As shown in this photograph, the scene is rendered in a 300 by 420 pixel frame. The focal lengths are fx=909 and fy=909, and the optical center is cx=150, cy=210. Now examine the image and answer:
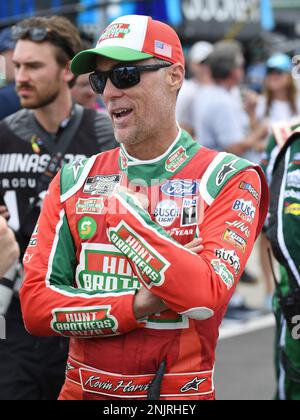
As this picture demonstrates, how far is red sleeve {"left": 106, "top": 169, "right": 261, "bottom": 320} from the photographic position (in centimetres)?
282

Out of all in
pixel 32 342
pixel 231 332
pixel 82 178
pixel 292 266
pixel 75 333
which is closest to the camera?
pixel 75 333

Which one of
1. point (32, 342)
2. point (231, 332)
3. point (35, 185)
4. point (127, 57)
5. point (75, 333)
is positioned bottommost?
point (231, 332)

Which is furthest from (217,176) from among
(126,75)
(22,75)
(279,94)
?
(279,94)

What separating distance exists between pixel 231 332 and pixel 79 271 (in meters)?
5.11

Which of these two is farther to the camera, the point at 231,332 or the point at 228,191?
the point at 231,332

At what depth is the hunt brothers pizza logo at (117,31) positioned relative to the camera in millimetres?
3124

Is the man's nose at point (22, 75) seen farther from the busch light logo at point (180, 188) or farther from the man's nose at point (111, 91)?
the busch light logo at point (180, 188)

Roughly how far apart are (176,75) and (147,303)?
84 centimetres

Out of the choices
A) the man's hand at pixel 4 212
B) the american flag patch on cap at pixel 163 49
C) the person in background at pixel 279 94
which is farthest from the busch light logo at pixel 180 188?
the person in background at pixel 279 94

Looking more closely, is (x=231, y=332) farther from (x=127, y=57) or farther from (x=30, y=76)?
(x=127, y=57)

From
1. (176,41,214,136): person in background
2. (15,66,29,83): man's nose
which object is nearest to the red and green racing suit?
(15,66,29,83): man's nose

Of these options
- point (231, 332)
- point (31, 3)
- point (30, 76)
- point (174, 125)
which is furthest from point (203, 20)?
point (174, 125)

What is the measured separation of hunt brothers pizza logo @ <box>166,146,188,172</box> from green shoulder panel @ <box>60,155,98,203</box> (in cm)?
30

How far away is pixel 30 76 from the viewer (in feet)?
14.3
